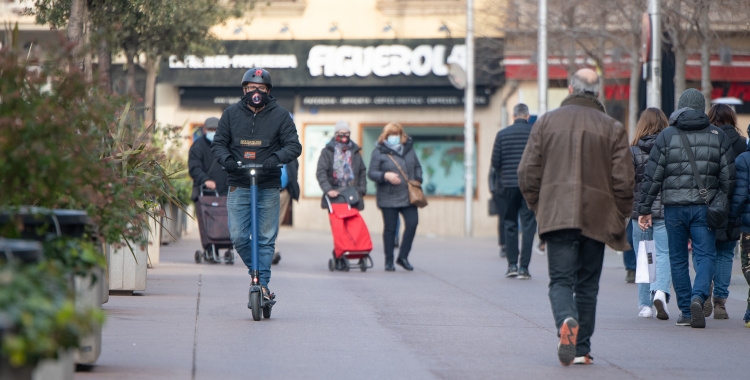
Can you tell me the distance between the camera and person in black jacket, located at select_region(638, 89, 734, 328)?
8.85m

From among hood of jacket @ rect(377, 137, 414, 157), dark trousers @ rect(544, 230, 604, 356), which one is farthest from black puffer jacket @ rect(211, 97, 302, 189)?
hood of jacket @ rect(377, 137, 414, 157)

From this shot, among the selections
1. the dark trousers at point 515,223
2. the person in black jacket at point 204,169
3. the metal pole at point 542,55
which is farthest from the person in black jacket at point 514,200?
the metal pole at point 542,55

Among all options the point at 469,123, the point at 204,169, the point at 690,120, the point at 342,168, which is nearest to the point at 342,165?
the point at 342,168

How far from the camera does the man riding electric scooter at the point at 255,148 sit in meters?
8.72

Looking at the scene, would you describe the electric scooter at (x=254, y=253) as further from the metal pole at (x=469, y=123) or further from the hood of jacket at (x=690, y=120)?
the metal pole at (x=469, y=123)

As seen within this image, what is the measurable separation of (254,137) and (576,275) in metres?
2.92

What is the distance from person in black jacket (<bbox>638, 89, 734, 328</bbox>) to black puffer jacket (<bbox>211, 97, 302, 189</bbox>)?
2.82 metres

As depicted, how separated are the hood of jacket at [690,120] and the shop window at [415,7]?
56.5ft

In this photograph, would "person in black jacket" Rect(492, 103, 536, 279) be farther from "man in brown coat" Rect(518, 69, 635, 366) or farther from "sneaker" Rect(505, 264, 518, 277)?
"man in brown coat" Rect(518, 69, 635, 366)

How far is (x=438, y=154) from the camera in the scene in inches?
1040

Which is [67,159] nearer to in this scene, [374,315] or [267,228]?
[267,228]

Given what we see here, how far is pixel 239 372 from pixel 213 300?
3844 millimetres

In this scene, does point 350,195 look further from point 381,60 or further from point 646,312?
point 381,60

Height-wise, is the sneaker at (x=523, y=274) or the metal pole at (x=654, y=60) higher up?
the metal pole at (x=654, y=60)
